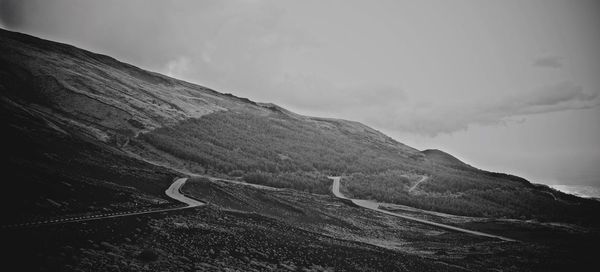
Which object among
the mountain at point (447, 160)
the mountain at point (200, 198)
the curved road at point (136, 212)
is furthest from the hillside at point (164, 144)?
the mountain at point (447, 160)

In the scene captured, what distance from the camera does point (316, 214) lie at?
38.4 meters

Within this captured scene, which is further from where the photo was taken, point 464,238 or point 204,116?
point 204,116

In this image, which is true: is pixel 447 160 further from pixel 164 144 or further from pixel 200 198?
pixel 200 198

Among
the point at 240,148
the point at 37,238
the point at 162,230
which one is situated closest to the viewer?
the point at 37,238

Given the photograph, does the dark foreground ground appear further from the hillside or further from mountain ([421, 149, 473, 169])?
mountain ([421, 149, 473, 169])

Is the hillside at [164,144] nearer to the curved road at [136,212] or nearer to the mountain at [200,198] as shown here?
the mountain at [200,198]

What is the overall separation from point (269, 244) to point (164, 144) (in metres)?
49.3

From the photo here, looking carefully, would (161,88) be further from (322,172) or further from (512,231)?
(512,231)

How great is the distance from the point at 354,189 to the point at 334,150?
44.0 m

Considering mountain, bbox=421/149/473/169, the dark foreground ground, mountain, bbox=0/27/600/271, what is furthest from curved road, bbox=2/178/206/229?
mountain, bbox=421/149/473/169

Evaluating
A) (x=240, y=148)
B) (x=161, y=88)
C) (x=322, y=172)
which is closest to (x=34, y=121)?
(x=240, y=148)

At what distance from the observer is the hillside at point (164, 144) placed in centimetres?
3712

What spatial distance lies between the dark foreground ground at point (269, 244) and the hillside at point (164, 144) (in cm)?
595

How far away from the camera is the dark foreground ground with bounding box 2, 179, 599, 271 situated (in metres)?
12.5
